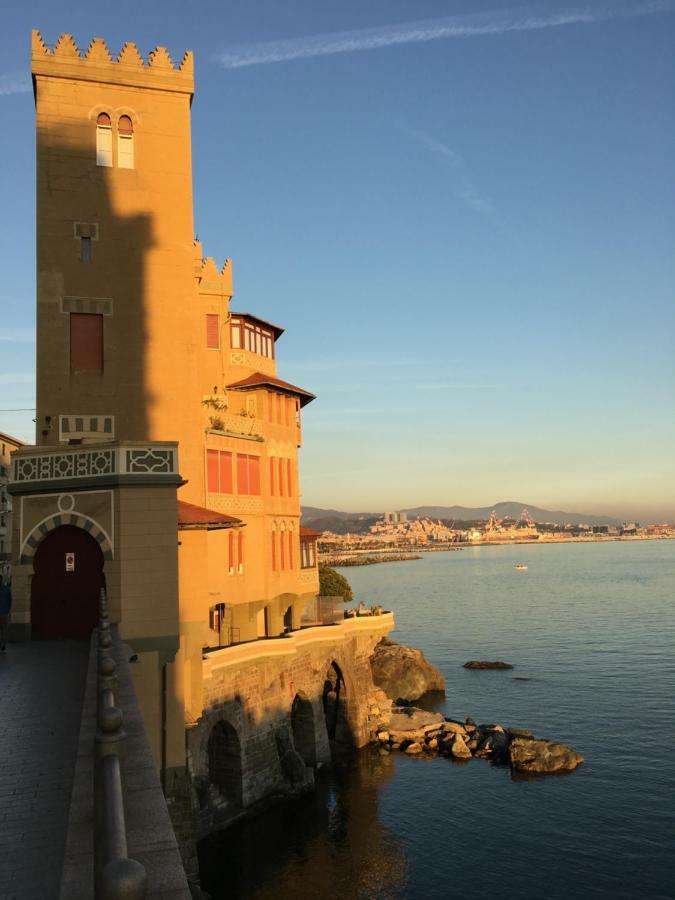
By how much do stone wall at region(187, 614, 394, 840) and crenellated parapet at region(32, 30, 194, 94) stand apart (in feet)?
73.7

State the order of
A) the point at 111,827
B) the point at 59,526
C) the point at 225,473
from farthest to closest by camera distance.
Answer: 1. the point at 225,473
2. the point at 59,526
3. the point at 111,827

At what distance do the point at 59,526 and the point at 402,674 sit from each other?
42064 millimetres

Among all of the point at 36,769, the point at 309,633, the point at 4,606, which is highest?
the point at 4,606

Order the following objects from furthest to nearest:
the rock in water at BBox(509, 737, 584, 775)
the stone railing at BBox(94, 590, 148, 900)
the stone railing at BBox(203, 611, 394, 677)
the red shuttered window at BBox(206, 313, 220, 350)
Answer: the rock in water at BBox(509, 737, 584, 775), the red shuttered window at BBox(206, 313, 220, 350), the stone railing at BBox(203, 611, 394, 677), the stone railing at BBox(94, 590, 148, 900)

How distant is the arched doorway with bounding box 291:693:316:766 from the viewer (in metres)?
38.3

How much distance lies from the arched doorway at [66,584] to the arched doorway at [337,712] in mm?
23093

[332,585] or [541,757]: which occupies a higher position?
[332,585]

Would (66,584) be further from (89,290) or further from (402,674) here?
(402,674)

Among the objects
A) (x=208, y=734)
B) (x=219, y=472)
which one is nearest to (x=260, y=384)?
(x=219, y=472)

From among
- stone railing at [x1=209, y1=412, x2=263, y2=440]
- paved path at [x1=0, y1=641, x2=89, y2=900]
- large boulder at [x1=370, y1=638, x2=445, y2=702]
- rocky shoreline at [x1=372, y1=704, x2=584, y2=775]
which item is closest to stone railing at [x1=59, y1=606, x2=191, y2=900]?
paved path at [x1=0, y1=641, x2=89, y2=900]

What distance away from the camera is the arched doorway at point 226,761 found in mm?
31703

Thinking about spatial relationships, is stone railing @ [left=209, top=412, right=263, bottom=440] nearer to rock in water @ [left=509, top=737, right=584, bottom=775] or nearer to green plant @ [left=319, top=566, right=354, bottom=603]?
rock in water @ [left=509, top=737, right=584, bottom=775]

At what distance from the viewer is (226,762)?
32125 mm

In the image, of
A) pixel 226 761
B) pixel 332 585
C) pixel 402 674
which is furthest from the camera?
pixel 332 585
